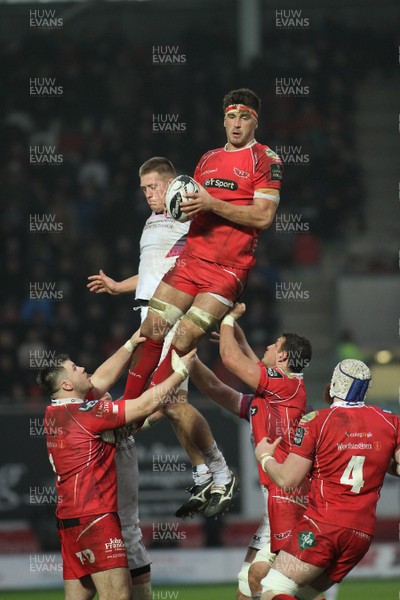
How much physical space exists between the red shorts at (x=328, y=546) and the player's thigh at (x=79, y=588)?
65.7 inches

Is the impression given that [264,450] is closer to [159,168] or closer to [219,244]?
[219,244]

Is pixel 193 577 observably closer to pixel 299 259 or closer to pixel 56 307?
pixel 56 307

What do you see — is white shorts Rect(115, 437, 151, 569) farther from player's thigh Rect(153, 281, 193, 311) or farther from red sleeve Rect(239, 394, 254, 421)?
player's thigh Rect(153, 281, 193, 311)

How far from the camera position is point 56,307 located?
18953mm

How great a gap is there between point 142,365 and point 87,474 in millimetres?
950

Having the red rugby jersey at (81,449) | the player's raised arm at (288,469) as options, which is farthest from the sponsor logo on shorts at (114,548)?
the player's raised arm at (288,469)

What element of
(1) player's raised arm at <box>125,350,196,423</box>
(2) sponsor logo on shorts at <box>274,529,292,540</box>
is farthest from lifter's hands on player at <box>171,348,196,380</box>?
(2) sponsor logo on shorts at <box>274,529,292,540</box>

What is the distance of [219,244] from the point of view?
893 centimetres

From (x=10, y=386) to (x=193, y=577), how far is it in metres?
4.21

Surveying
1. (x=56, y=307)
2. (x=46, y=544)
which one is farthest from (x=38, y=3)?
(x=46, y=544)

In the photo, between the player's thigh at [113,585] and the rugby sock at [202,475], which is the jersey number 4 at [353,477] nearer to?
the rugby sock at [202,475]

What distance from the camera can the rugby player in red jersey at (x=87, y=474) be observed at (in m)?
8.89

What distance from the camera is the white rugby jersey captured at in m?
9.68

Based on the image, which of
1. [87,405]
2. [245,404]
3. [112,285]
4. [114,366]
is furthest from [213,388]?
[87,405]
